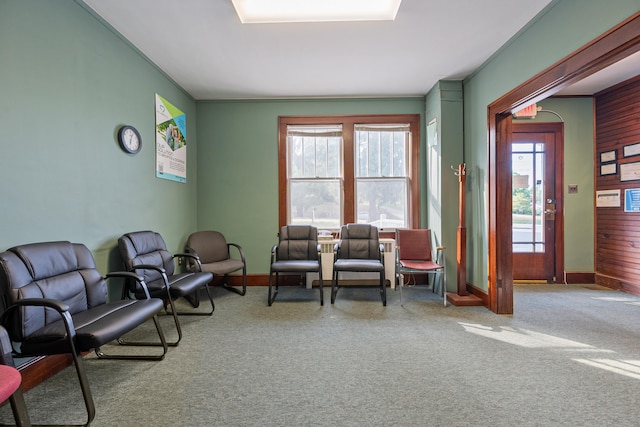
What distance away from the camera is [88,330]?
5.87 feet

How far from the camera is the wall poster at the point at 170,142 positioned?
3805 millimetres

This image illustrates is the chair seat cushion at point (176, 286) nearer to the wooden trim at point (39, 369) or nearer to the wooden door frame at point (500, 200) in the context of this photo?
the wooden trim at point (39, 369)

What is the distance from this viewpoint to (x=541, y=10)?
2.70 metres

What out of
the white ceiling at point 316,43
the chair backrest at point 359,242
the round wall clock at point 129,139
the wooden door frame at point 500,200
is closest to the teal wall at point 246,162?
the white ceiling at point 316,43

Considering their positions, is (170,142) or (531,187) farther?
(531,187)

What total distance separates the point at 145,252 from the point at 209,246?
4.18 ft

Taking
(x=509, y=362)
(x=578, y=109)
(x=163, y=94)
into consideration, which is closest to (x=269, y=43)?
(x=163, y=94)

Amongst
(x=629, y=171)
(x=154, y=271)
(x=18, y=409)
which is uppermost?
(x=629, y=171)

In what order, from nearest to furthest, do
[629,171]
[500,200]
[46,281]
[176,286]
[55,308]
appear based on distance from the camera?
[55,308] → [46,281] → [176,286] → [500,200] → [629,171]

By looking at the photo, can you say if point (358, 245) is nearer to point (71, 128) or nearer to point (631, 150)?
point (71, 128)

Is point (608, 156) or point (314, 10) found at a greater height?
point (314, 10)

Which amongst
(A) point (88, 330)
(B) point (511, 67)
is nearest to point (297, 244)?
(A) point (88, 330)

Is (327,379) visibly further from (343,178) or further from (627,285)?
(627,285)

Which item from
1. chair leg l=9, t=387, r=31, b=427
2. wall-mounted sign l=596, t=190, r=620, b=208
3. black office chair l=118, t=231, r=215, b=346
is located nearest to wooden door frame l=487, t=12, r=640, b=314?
wall-mounted sign l=596, t=190, r=620, b=208
